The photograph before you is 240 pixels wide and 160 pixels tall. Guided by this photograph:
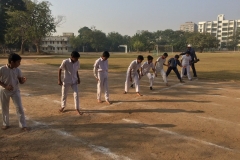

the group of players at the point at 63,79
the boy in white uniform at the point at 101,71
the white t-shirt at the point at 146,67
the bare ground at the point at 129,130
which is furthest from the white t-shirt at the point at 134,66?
the boy in white uniform at the point at 101,71

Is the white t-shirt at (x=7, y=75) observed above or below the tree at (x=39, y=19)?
below

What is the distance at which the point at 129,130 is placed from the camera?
5078 millimetres

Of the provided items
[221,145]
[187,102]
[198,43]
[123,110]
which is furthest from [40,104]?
[198,43]

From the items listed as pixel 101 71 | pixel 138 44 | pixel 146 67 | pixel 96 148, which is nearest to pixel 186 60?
pixel 146 67

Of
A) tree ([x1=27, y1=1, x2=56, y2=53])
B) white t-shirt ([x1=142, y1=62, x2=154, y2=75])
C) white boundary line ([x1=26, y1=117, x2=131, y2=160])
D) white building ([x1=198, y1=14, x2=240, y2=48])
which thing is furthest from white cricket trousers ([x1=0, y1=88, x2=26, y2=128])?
white building ([x1=198, y1=14, x2=240, y2=48])

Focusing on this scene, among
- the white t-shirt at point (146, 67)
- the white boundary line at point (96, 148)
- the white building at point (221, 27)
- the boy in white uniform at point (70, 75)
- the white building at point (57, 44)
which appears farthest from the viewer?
the white building at point (221, 27)

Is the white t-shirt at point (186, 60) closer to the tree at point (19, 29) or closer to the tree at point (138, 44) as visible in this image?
the tree at point (19, 29)

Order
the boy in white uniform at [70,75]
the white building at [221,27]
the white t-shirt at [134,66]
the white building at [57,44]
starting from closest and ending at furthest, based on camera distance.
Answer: the boy in white uniform at [70,75]
the white t-shirt at [134,66]
the white building at [57,44]
the white building at [221,27]

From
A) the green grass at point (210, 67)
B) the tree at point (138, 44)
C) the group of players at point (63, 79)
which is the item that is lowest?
the green grass at point (210, 67)

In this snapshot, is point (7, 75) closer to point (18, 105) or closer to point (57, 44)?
point (18, 105)

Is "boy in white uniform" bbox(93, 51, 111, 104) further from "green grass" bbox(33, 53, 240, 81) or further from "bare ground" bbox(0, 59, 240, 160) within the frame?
"green grass" bbox(33, 53, 240, 81)

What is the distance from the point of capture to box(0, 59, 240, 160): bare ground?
4.02 metres

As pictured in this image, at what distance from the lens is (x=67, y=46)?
9600cm

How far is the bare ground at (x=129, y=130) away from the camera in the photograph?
13.2 feet
